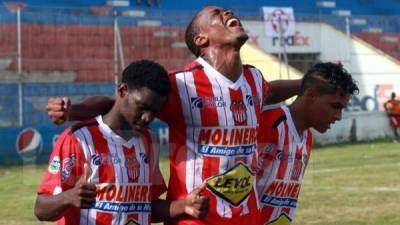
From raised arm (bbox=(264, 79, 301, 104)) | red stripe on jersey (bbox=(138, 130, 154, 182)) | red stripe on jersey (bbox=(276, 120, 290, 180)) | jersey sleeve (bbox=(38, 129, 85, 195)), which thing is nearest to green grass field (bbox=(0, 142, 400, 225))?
raised arm (bbox=(264, 79, 301, 104))

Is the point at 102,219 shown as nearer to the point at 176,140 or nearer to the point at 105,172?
the point at 105,172

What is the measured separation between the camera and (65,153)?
13.9 ft

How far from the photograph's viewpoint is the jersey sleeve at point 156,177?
460 centimetres

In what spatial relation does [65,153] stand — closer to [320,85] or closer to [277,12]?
[320,85]

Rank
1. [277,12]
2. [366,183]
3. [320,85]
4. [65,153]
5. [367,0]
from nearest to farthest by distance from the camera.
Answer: [65,153] → [320,85] → [366,183] → [277,12] → [367,0]

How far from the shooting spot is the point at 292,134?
17.2 ft

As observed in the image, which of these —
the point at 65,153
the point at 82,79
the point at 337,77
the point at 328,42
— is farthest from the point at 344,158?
the point at 65,153

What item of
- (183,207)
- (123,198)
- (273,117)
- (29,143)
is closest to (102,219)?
(123,198)

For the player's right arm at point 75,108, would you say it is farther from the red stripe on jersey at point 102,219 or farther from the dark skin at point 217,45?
the red stripe on jersey at point 102,219

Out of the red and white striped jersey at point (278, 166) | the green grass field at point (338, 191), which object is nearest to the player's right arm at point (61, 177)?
the red and white striped jersey at point (278, 166)

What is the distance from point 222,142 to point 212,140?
0.17ft

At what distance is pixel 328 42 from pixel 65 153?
80.3 feet

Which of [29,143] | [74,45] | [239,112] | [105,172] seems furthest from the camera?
[74,45]

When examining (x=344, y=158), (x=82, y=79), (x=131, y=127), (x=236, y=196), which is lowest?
(x=344, y=158)
